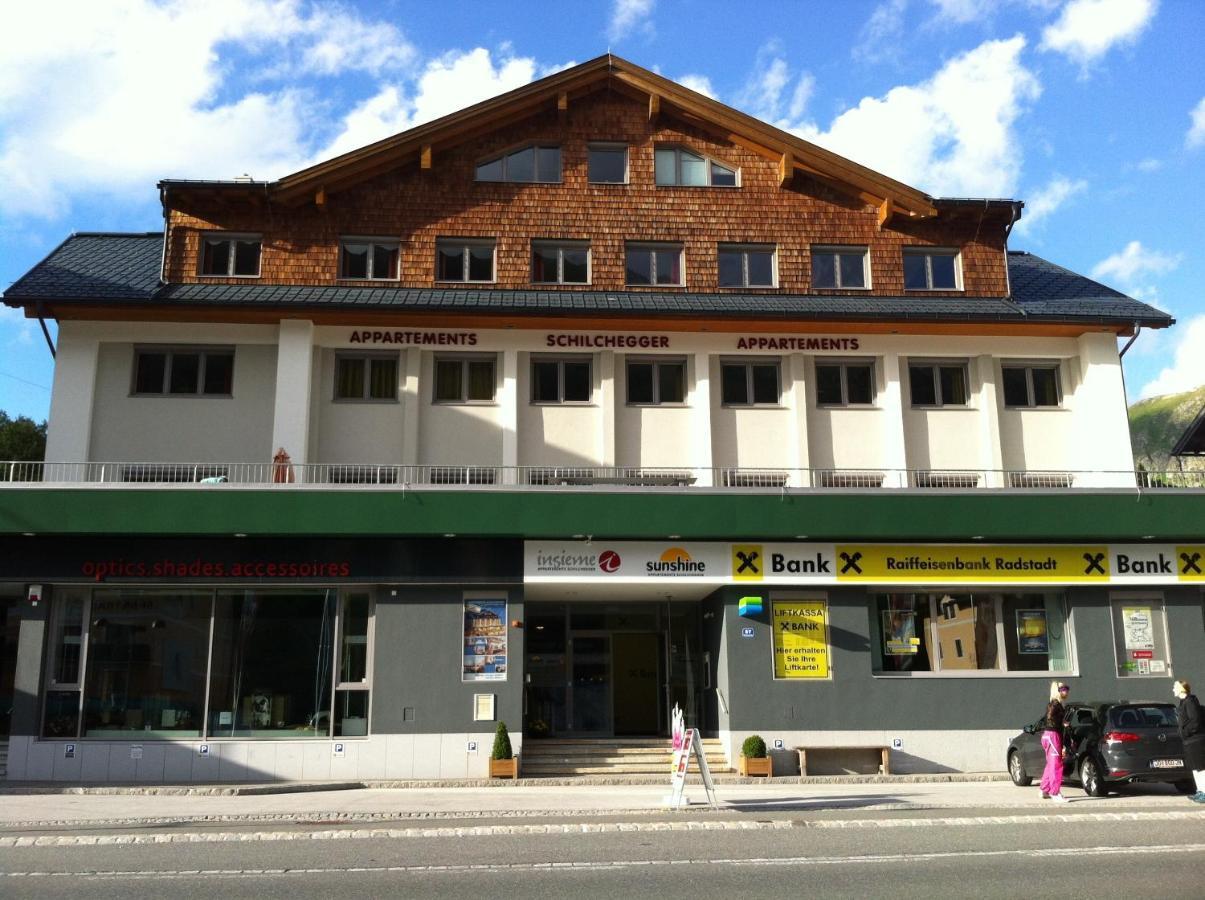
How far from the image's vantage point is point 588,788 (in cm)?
1927

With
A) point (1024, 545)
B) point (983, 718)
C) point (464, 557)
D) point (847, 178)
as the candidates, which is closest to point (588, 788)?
point (464, 557)

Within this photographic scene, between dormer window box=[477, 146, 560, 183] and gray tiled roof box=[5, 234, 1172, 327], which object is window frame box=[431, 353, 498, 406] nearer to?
gray tiled roof box=[5, 234, 1172, 327]

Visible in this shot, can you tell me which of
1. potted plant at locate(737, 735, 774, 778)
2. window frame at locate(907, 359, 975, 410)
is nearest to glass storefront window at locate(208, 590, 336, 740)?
potted plant at locate(737, 735, 774, 778)

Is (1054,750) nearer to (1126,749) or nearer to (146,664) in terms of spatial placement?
(1126,749)

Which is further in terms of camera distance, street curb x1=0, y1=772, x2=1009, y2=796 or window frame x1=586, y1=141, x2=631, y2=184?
window frame x1=586, y1=141, x2=631, y2=184

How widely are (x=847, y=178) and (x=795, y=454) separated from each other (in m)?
6.96

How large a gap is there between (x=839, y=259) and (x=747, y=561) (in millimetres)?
8874

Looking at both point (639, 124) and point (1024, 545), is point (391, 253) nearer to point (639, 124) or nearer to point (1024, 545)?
point (639, 124)

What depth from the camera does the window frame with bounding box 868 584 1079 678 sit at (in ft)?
71.5

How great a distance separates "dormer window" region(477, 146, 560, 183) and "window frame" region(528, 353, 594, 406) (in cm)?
454

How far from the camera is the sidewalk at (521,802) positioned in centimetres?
1491

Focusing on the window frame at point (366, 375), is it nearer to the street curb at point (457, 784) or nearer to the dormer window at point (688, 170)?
the dormer window at point (688, 170)

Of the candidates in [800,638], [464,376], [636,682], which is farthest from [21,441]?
A: [800,638]

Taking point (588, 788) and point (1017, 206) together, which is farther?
point (1017, 206)
